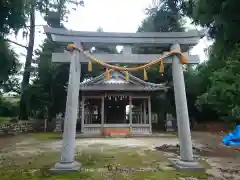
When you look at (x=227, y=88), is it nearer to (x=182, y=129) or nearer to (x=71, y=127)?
(x=182, y=129)

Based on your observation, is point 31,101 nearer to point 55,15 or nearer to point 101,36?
point 55,15

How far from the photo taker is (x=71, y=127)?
4789 millimetres

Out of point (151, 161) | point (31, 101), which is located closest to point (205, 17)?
point (151, 161)

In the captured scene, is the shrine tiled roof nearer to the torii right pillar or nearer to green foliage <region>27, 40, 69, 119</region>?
green foliage <region>27, 40, 69, 119</region>


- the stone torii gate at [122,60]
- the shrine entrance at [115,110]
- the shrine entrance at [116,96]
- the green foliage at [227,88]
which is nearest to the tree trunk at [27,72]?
the shrine entrance at [116,96]

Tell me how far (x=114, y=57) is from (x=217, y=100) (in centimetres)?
998

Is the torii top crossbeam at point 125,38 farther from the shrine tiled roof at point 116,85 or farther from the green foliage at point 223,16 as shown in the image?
the shrine tiled roof at point 116,85

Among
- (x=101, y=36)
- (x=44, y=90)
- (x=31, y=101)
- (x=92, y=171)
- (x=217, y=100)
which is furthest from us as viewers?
(x=44, y=90)

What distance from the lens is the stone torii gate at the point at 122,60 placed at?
478 cm

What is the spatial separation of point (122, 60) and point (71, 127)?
2.08 m

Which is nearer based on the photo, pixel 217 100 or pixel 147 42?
pixel 147 42

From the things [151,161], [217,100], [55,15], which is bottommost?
[151,161]

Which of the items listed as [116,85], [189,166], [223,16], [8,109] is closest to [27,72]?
[8,109]

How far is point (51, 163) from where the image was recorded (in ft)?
18.2
